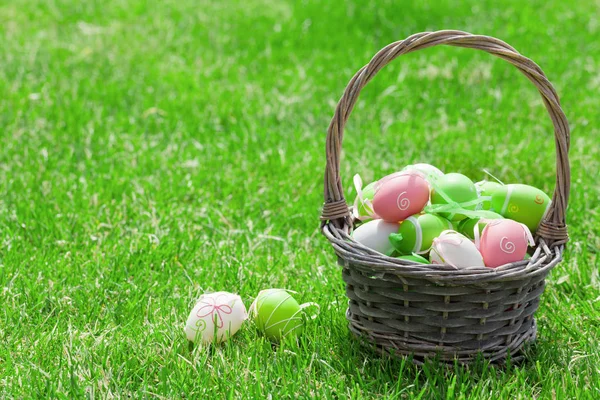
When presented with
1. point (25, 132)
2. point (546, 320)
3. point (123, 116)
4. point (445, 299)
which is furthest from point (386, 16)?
point (445, 299)

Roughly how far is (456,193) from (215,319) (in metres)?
0.84

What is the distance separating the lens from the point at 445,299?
206 centimetres

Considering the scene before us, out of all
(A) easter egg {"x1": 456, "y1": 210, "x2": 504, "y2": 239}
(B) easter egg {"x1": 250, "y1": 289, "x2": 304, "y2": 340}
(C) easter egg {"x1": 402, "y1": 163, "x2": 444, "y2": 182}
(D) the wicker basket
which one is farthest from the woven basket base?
(C) easter egg {"x1": 402, "y1": 163, "x2": 444, "y2": 182}

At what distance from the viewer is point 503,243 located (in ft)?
7.06

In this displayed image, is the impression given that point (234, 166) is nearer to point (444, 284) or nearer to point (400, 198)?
point (400, 198)

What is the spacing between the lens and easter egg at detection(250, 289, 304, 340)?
7.70 feet

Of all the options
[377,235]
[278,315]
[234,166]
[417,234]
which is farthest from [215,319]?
[234,166]

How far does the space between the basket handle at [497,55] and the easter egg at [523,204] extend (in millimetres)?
142

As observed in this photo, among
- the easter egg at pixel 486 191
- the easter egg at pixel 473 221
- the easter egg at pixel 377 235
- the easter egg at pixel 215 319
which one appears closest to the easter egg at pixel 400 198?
the easter egg at pixel 377 235

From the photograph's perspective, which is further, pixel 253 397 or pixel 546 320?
pixel 546 320

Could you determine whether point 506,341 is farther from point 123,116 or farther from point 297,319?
point 123,116

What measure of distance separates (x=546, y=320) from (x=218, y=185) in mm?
1730

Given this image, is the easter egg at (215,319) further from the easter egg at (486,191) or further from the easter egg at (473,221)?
the easter egg at (486,191)

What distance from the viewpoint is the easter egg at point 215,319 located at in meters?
2.30
